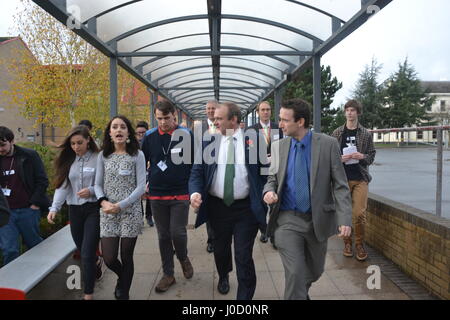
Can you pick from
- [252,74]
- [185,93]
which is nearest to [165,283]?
[252,74]

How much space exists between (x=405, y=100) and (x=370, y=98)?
433cm

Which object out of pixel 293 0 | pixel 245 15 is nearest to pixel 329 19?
pixel 293 0

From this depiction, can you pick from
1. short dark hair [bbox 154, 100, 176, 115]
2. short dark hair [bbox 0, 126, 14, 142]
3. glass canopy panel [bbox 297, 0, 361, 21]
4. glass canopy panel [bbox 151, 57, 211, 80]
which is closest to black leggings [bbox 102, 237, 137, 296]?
short dark hair [bbox 154, 100, 176, 115]

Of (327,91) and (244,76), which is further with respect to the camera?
(327,91)

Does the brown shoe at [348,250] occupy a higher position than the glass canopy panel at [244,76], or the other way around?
the glass canopy panel at [244,76]

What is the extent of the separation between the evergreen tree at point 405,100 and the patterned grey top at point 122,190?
158 ft

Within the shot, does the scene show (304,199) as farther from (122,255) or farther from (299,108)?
(122,255)

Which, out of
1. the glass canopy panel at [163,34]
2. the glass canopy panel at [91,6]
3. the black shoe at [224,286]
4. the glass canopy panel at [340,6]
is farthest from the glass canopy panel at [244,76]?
the black shoe at [224,286]

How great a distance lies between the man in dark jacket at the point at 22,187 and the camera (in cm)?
423

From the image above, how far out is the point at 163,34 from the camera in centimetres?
747

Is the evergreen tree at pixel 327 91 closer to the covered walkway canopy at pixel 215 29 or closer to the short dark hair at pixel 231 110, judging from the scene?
the covered walkway canopy at pixel 215 29

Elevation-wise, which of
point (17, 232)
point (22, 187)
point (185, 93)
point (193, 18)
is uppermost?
point (193, 18)

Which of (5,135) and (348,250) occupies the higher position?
(5,135)

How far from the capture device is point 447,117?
178ft
